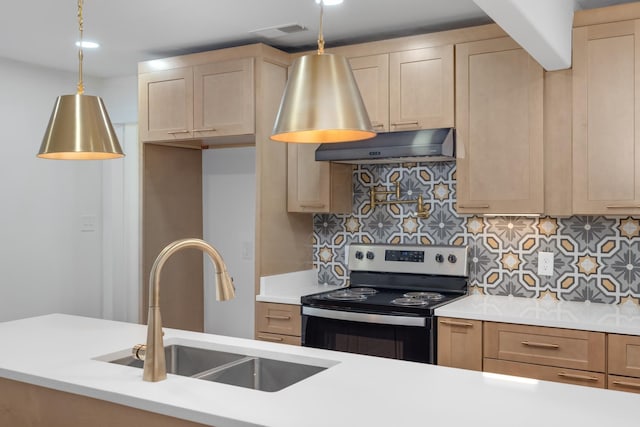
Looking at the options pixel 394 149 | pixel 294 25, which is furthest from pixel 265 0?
pixel 394 149

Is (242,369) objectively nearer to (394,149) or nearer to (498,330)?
(498,330)

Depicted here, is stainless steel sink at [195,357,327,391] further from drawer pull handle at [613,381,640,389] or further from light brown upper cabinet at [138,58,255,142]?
light brown upper cabinet at [138,58,255,142]

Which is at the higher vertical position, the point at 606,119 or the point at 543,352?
the point at 606,119

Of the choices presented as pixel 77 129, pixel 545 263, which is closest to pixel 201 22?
pixel 77 129

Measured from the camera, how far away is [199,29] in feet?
12.0

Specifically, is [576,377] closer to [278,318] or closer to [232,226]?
[278,318]

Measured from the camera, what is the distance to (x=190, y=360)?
2.36 meters

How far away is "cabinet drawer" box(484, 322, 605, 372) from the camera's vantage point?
2.77m

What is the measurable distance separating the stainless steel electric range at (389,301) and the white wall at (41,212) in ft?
7.65

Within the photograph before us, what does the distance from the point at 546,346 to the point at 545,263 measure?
2.31 feet

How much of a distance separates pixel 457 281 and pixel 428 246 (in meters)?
0.28

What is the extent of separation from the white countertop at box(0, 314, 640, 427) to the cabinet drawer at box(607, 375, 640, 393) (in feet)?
3.70

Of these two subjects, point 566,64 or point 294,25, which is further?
point 294,25

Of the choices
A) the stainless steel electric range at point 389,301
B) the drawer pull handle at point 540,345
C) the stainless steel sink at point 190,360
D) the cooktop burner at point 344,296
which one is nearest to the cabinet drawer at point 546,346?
the drawer pull handle at point 540,345
